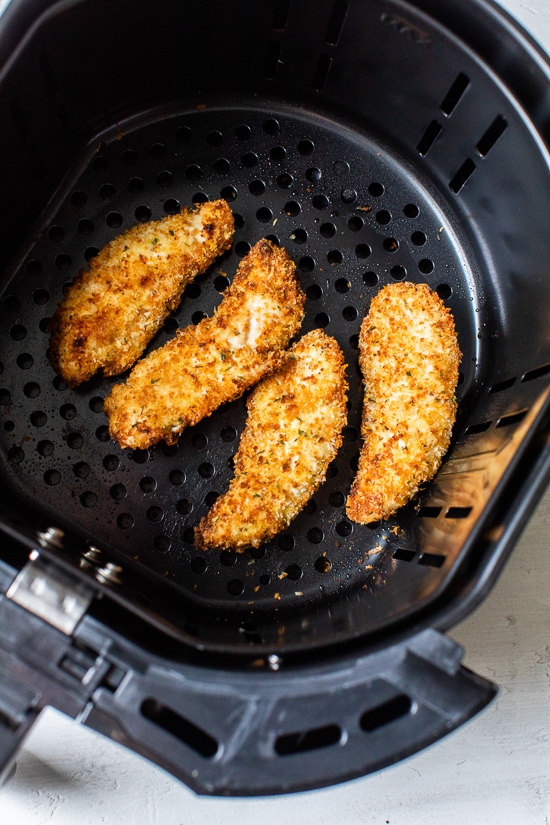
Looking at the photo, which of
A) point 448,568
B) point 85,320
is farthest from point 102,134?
point 448,568

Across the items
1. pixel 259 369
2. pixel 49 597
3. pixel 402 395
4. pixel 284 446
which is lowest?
pixel 49 597

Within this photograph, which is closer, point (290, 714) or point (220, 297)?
Answer: point (290, 714)

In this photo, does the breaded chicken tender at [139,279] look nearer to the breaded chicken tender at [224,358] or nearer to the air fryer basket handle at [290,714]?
the breaded chicken tender at [224,358]

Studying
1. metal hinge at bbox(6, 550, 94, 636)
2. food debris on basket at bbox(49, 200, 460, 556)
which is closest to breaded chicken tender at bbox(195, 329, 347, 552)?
food debris on basket at bbox(49, 200, 460, 556)

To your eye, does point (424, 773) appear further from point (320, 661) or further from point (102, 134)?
point (102, 134)

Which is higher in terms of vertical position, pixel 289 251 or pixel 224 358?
pixel 289 251

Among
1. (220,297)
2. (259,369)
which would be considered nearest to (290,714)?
(259,369)

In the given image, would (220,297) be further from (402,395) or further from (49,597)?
(49,597)
